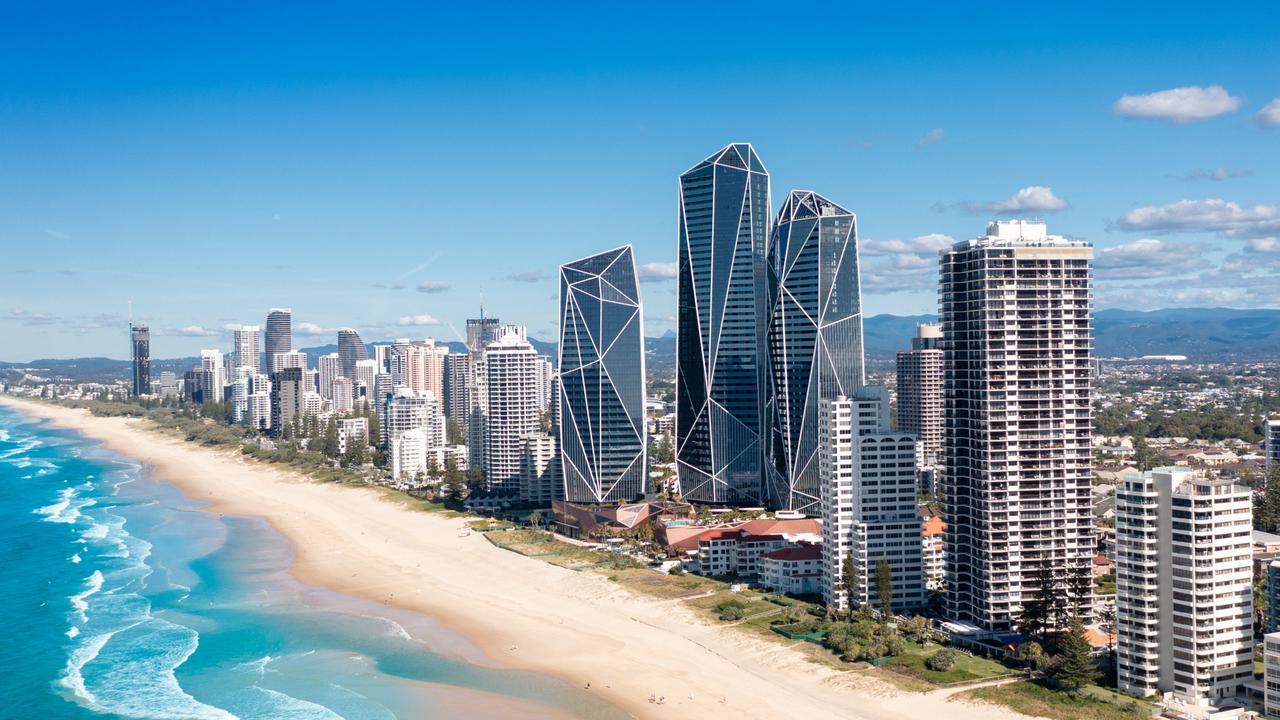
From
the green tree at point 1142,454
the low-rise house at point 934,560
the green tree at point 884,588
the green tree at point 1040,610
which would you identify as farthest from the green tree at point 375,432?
the green tree at point 1040,610

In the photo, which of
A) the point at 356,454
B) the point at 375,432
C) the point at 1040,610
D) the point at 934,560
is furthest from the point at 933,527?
the point at 375,432

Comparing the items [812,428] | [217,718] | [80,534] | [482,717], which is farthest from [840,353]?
[80,534]

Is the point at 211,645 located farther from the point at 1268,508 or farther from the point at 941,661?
the point at 1268,508

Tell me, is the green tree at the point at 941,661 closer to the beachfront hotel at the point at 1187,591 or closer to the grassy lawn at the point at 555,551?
the beachfront hotel at the point at 1187,591

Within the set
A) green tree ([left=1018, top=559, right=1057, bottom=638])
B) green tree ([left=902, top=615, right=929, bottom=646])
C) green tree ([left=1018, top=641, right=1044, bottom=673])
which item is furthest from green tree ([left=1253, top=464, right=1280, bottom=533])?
green tree ([left=1018, top=641, right=1044, bottom=673])

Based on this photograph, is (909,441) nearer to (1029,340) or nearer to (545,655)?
Answer: (1029,340)

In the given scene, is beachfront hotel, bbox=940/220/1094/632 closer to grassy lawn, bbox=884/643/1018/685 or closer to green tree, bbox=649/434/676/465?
grassy lawn, bbox=884/643/1018/685
